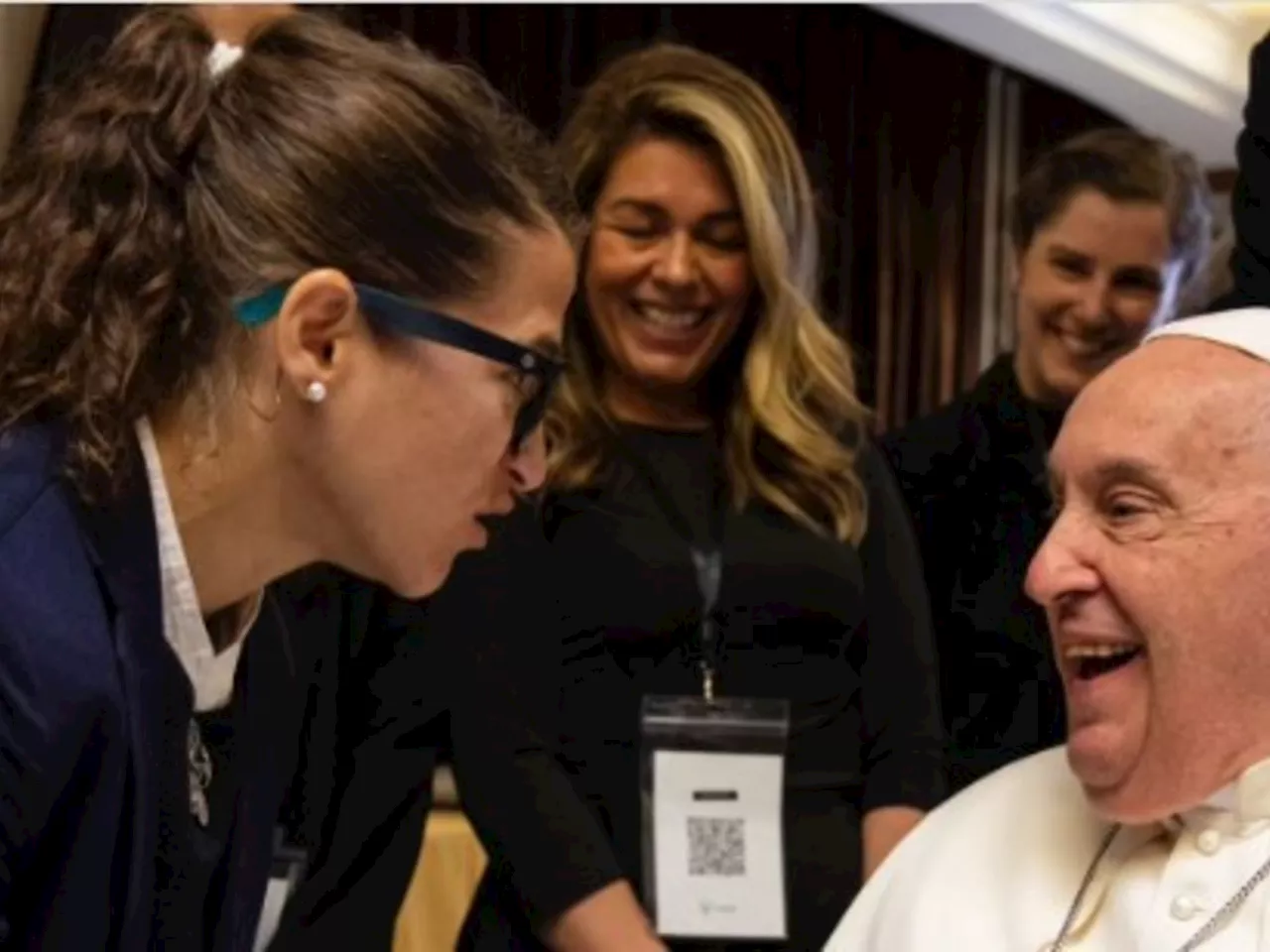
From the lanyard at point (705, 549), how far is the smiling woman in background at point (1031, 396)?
559mm

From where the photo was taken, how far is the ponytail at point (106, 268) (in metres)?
1.42

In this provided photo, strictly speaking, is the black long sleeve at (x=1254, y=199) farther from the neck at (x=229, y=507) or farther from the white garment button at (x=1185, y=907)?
the neck at (x=229, y=507)

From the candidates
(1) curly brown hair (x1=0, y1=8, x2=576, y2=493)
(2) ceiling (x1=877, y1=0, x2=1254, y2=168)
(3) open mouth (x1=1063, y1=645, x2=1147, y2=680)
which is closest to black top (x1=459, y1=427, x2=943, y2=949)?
(3) open mouth (x1=1063, y1=645, x2=1147, y2=680)

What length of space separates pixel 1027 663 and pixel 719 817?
60cm

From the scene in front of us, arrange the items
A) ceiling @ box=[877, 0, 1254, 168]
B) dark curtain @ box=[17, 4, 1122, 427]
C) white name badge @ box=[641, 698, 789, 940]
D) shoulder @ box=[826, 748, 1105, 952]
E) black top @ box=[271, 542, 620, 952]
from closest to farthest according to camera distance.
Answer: shoulder @ box=[826, 748, 1105, 952]
black top @ box=[271, 542, 620, 952]
white name badge @ box=[641, 698, 789, 940]
dark curtain @ box=[17, 4, 1122, 427]
ceiling @ box=[877, 0, 1254, 168]

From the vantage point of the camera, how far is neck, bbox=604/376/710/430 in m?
2.49

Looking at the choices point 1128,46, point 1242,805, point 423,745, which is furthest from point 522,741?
point 1128,46

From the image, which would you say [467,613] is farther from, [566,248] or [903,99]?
[903,99]

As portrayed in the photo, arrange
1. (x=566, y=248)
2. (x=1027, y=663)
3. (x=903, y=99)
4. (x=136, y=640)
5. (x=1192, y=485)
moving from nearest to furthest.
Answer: (x=136, y=640), (x=566, y=248), (x=1192, y=485), (x=1027, y=663), (x=903, y=99)

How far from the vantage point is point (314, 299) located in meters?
1.44

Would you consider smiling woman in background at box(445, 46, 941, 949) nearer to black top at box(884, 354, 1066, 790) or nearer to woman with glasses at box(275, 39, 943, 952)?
woman with glasses at box(275, 39, 943, 952)

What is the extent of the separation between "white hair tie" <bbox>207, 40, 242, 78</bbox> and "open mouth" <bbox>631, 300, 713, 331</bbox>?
0.96 metres

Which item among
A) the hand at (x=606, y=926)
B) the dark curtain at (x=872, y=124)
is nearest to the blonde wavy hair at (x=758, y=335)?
the hand at (x=606, y=926)

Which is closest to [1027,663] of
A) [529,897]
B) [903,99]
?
[529,897]
